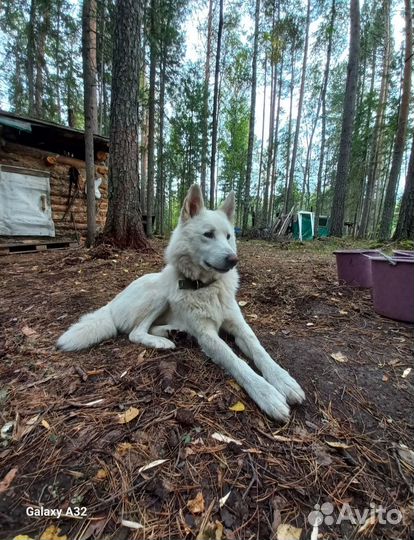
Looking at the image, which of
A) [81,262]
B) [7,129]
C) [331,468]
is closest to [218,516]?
[331,468]

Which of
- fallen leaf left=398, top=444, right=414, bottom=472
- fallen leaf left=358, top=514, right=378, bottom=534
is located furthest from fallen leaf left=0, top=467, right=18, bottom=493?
fallen leaf left=398, top=444, right=414, bottom=472

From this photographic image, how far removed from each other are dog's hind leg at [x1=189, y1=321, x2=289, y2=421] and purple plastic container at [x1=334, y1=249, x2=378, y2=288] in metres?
2.54

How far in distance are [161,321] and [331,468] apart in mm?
1763

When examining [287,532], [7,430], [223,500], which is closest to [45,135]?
[7,430]

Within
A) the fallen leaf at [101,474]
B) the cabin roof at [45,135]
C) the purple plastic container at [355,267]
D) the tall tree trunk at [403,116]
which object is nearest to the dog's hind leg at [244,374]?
the fallen leaf at [101,474]

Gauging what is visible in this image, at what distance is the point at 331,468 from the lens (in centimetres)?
123

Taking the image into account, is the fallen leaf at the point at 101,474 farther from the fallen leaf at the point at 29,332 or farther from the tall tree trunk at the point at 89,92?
the tall tree trunk at the point at 89,92

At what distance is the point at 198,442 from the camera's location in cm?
132

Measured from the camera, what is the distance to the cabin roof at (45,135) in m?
7.28

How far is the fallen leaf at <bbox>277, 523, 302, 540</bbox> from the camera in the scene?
0.97m

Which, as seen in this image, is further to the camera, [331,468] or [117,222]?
[117,222]

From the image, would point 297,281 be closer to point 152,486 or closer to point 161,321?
point 161,321

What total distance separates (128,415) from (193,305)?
921 mm

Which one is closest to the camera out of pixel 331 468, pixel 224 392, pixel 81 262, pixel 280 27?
pixel 331 468
